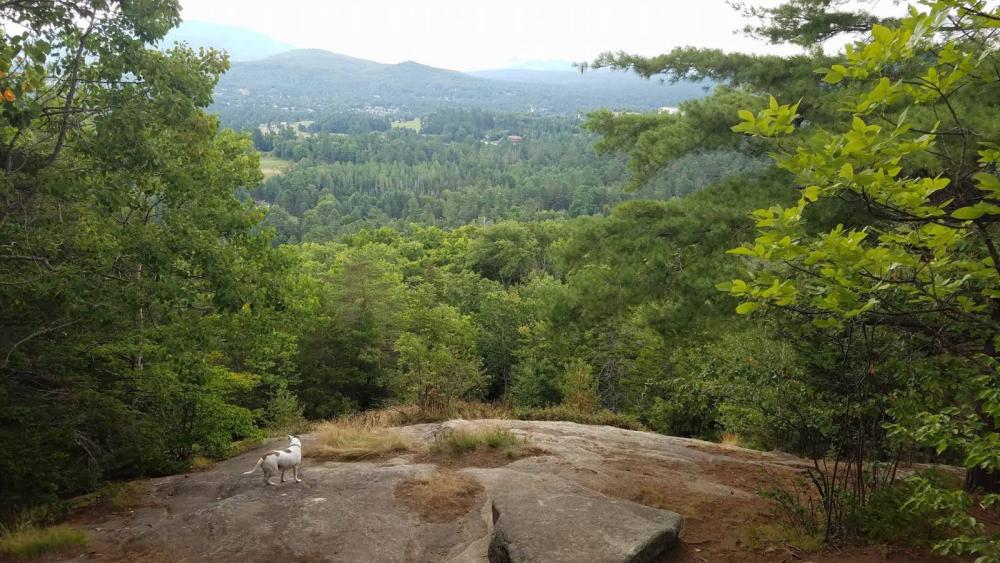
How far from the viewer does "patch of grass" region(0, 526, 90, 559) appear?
621 centimetres

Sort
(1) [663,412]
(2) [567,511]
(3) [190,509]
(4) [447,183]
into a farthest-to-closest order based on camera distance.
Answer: (4) [447,183], (1) [663,412], (3) [190,509], (2) [567,511]

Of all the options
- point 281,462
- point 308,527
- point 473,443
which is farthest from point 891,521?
point 281,462

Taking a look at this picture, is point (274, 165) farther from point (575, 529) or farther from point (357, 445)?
point (575, 529)

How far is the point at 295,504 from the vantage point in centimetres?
711

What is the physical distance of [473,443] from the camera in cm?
897

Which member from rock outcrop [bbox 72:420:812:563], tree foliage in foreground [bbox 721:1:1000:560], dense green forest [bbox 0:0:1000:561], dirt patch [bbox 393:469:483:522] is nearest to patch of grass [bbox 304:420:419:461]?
rock outcrop [bbox 72:420:812:563]

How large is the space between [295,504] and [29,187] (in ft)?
19.1

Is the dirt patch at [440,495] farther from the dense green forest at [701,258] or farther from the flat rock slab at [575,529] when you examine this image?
the dense green forest at [701,258]

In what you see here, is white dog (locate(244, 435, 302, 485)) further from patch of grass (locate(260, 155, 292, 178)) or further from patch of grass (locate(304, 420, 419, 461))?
patch of grass (locate(260, 155, 292, 178))

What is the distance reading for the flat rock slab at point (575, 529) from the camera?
4.92 m

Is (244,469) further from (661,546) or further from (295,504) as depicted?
(661,546)

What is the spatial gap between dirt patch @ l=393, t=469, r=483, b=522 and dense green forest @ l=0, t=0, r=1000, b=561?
272 cm

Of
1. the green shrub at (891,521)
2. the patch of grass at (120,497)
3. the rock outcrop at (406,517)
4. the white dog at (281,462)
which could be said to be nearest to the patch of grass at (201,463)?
the rock outcrop at (406,517)

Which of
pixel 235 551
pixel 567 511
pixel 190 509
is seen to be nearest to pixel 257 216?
pixel 190 509
